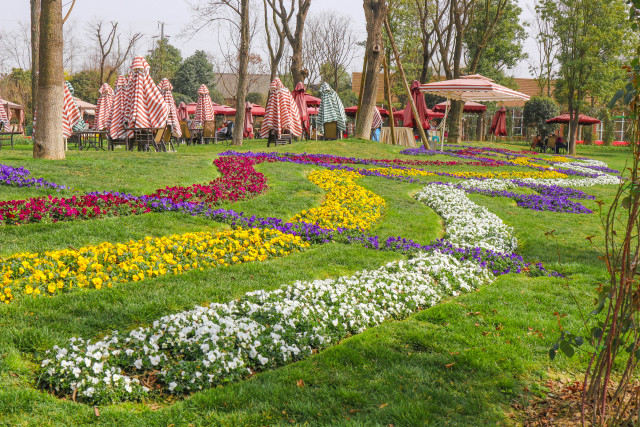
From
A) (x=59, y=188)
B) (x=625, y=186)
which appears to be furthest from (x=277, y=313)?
(x=59, y=188)

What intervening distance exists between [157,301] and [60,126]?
294 inches

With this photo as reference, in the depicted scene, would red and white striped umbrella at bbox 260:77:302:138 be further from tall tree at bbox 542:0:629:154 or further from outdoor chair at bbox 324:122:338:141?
tall tree at bbox 542:0:629:154

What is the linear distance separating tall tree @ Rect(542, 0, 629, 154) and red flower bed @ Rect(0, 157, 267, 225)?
87.9 ft

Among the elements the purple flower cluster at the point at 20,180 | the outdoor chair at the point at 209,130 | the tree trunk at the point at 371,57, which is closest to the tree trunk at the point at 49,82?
the purple flower cluster at the point at 20,180

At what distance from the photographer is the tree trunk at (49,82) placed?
10094 millimetres

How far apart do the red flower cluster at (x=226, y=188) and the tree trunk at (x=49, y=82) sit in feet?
10.8

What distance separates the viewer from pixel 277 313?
4.33 m

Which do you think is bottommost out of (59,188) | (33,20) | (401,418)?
(401,418)

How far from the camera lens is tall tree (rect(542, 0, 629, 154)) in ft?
98.8

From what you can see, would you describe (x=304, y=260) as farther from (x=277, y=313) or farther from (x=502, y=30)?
(x=502, y=30)

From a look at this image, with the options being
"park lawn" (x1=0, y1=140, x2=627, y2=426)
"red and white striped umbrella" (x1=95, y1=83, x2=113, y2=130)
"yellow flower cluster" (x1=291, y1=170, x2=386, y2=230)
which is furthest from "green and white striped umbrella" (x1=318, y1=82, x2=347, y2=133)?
"park lawn" (x1=0, y1=140, x2=627, y2=426)

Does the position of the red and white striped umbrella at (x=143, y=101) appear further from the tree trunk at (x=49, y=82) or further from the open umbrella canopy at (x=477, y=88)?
the open umbrella canopy at (x=477, y=88)

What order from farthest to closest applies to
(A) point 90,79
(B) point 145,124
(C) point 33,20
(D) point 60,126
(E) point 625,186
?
(A) point 90,79, (C) point 33,20, (B) point 145,124, (D) point 60,126, (E) point 625,186

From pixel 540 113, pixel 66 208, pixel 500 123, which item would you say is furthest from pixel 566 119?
pixel 66 208
